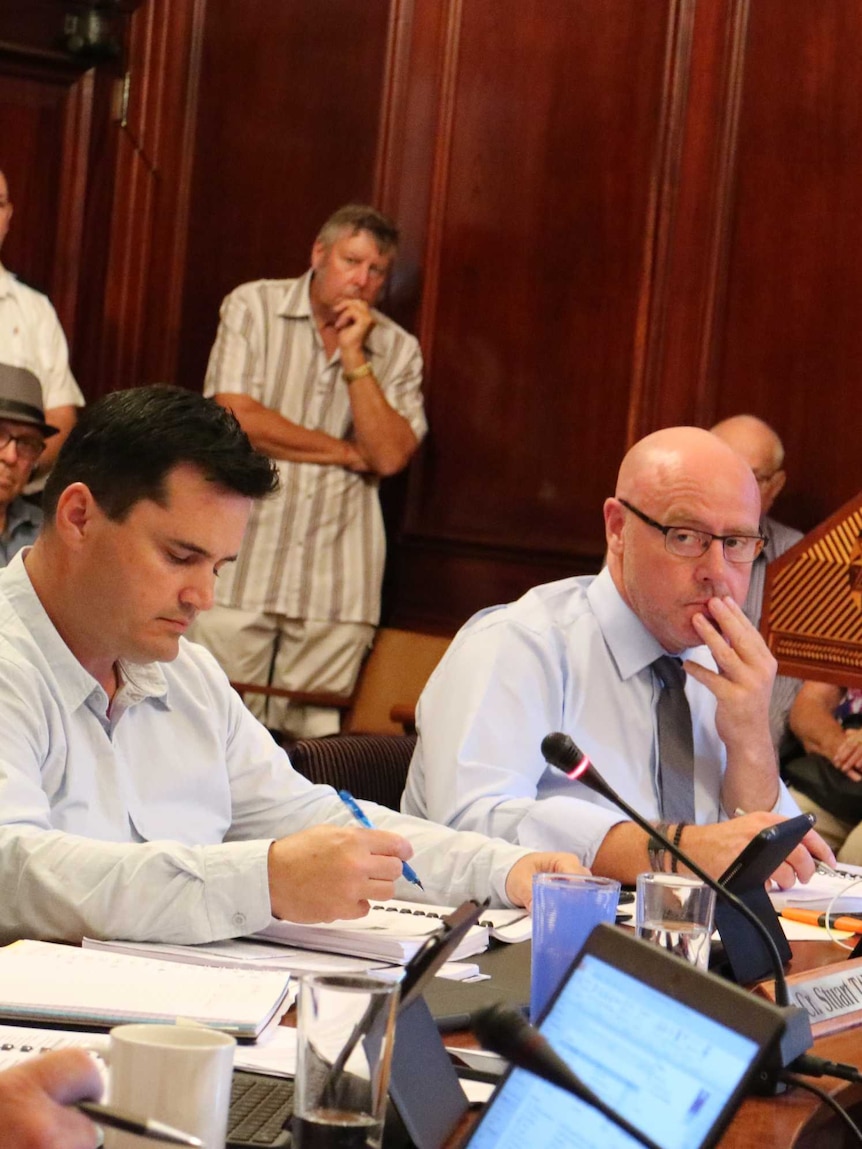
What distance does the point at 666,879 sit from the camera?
160cm

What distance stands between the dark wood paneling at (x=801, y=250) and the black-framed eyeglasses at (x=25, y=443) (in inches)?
71.6

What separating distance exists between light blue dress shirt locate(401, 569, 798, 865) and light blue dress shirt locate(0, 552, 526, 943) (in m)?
0.25

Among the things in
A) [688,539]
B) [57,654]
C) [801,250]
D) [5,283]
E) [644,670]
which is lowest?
[644,670]

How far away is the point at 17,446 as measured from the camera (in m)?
4.27

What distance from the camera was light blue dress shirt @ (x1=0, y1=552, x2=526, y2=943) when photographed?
5.38 feet

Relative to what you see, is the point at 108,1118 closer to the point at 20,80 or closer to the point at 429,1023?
the point at 429,1023

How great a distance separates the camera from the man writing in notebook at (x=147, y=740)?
165cm

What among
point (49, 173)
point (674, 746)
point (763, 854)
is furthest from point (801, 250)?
point (763, 854)

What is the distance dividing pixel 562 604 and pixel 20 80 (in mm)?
3214

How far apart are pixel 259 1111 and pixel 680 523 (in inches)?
64.9

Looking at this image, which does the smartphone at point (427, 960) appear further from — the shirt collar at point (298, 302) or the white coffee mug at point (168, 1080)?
the shirt collar at point (298, 302)

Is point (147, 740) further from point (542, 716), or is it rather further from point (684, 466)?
point (684, 466)

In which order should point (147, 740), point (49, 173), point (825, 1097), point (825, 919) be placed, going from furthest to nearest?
1. point (49, 173)
2. point (825, 919)
3. point (147, 740)
4. point (825, 1097)

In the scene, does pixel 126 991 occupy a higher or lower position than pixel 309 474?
lower
